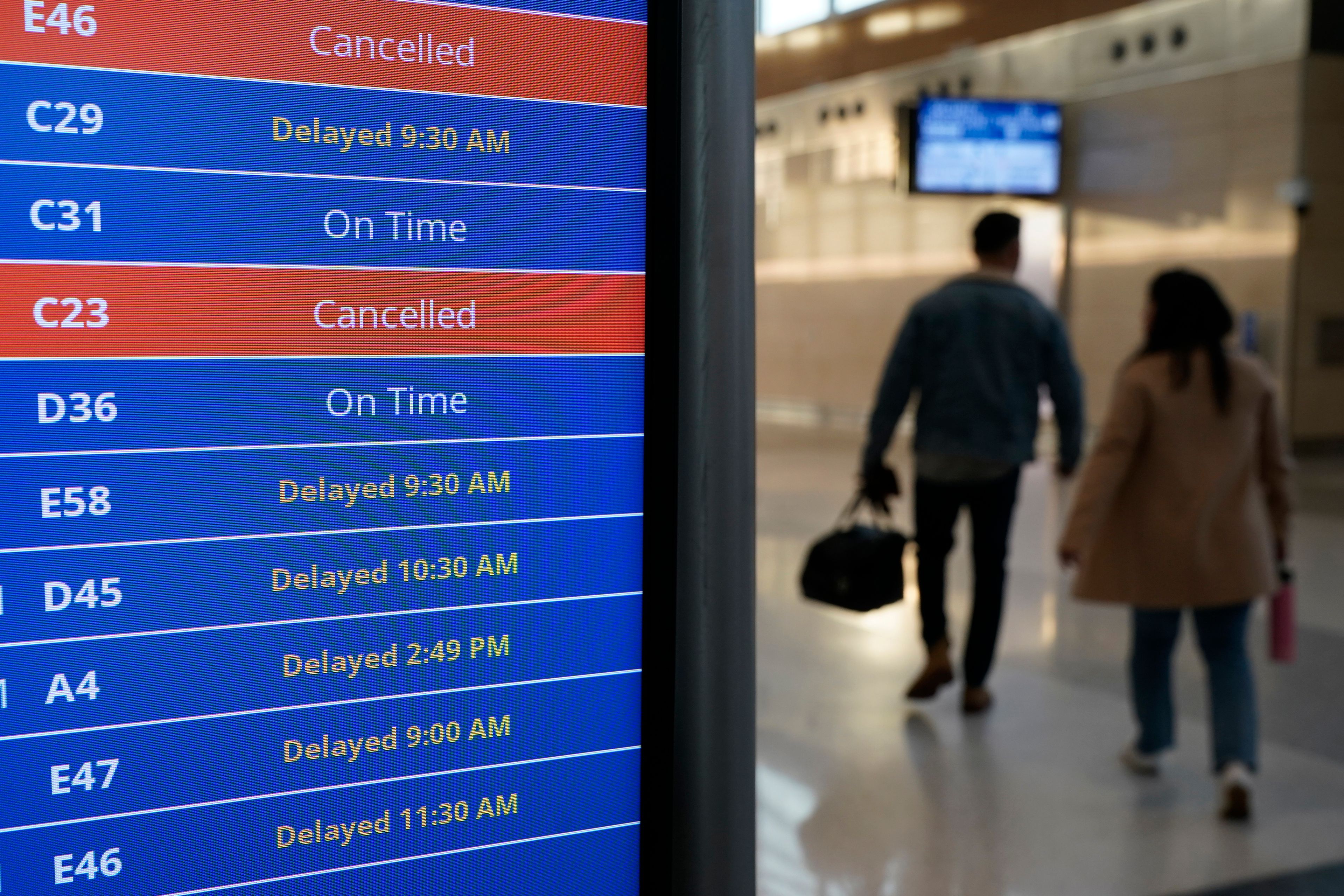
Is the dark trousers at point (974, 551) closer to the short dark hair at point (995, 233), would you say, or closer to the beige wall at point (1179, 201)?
the short dark hair at point (995, 233)

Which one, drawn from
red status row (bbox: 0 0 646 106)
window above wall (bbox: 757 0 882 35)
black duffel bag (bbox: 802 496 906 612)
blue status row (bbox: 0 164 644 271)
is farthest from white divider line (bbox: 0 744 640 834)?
window above wall (bbox: 757 0 882 35)

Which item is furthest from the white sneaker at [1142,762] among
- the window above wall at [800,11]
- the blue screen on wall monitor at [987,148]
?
the window above wall at [800,11]

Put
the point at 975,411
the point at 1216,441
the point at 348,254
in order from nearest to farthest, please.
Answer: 1. the point at 348,254
2. the point at 1216,441
3. the point at 975,411

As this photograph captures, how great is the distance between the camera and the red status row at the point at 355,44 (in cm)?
128

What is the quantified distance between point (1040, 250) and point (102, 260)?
16872 millimetres

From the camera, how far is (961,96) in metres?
→ 17.6

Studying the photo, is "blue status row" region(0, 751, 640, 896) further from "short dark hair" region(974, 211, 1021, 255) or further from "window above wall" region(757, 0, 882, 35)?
"window above wall" region(757, 0, 882, 35)

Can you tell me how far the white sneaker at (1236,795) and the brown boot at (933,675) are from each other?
1338mm

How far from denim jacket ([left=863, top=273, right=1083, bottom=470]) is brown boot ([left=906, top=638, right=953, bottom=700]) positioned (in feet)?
2.69

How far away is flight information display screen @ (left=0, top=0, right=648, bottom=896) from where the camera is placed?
4.24ft

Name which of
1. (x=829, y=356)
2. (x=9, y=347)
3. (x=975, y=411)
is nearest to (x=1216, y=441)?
(x=975, y=411)

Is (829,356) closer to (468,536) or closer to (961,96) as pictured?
(961,96)

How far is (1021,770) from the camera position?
452 centimetres

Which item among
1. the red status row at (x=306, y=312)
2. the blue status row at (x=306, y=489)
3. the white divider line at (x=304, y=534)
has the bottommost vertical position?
the white divider line at (x=304, y=534)
